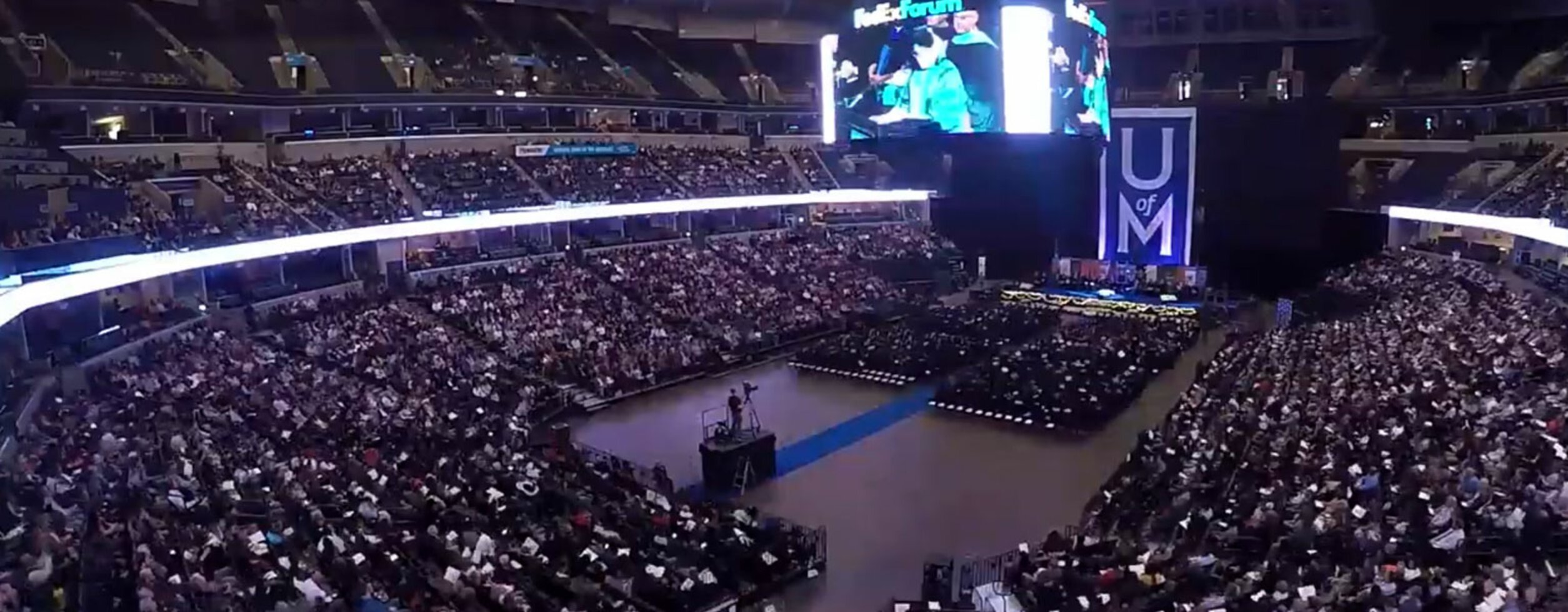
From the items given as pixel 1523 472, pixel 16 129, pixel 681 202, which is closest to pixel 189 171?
pixel 16 129

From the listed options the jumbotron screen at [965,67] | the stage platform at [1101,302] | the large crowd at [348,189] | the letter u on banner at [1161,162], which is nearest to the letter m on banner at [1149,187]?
the letter u on banner at [1161,162]

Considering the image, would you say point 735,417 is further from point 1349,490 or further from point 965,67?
point 1349,490

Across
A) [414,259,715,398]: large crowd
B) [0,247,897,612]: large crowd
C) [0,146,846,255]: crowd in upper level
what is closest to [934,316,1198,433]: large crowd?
[414,259,715,398]: large crowd

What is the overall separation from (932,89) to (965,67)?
1.07 m

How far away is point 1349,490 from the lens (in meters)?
17.5

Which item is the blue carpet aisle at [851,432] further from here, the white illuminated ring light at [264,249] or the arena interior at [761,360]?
the white illuminated ring light at [264,249]

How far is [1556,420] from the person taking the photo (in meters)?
18.7

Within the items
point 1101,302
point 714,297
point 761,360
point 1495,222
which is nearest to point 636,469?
point 761,360

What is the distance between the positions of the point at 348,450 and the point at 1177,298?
32.4m

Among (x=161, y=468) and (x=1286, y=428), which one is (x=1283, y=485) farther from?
(x=161, y=468)

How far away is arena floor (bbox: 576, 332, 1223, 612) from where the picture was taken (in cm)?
1962

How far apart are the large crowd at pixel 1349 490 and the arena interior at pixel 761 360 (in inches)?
3.6

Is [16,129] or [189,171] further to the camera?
[189,171]

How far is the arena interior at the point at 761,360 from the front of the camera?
16.1 m
